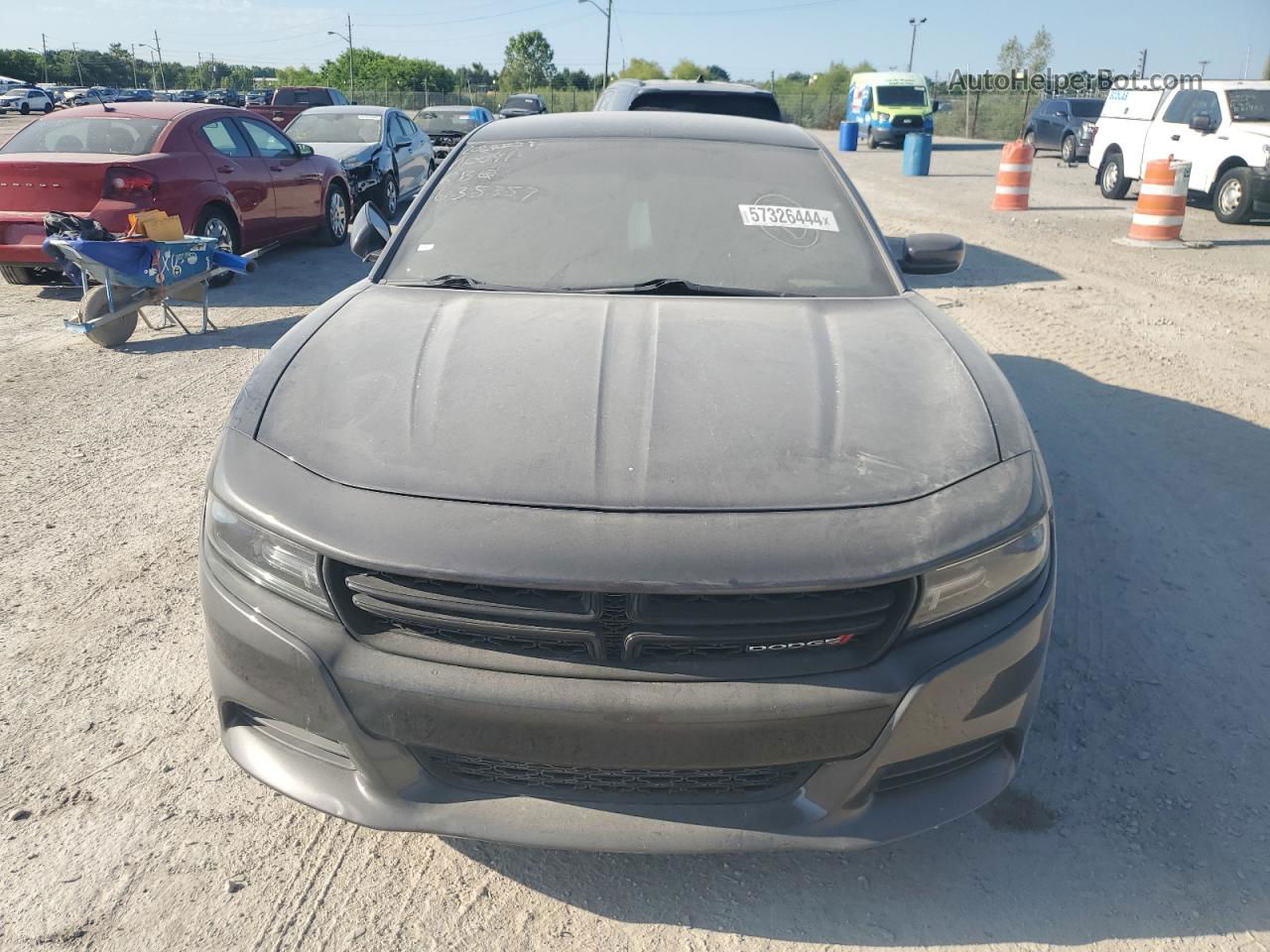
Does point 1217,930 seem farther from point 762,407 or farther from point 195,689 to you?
point 195,689

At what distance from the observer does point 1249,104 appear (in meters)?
13.2

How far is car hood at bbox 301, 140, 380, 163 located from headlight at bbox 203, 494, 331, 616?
1106 centimetres

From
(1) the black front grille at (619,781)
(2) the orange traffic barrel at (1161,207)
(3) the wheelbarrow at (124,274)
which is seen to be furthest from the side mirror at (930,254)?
(2) the orange traffic barrel at (1161,207)

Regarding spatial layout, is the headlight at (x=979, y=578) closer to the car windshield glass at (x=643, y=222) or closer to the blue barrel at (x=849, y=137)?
the car windshield glass at (x=643, y=222)

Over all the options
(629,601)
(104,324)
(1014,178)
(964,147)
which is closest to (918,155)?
(1014,178)

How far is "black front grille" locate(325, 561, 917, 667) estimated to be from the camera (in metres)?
1.87

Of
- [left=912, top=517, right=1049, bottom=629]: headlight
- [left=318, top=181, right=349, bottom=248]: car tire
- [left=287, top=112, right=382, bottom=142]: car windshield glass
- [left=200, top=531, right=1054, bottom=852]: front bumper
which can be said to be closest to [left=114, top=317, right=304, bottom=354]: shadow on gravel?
[left=318, top=181, right=349, bottom=248]: car tire

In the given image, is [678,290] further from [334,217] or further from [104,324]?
[334,217]

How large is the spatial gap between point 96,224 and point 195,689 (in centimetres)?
515

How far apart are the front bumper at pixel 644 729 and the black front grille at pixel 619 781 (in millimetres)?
20

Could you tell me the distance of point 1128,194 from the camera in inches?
694

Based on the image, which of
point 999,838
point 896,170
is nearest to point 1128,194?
point 896,170

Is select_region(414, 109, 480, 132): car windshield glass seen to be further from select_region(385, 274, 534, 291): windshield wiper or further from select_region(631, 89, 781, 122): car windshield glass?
select_region(385, 274, 534, 291): windshield wiper

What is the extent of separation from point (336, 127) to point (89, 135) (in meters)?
5.50
